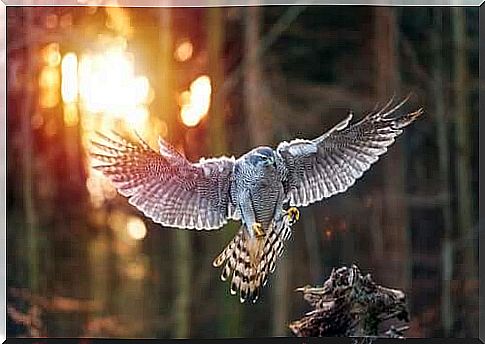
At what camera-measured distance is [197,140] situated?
173cm

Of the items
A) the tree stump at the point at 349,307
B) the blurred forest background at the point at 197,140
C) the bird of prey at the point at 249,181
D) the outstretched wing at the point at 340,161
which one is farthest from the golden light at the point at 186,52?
the tree stump at the point at 349,307

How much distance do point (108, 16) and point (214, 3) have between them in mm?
199

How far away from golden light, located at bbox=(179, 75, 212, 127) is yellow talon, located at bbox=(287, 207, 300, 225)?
0.79 ft

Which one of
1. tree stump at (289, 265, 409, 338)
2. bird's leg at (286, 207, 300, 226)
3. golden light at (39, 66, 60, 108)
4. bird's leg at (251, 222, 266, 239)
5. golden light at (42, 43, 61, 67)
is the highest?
golden light at (42, 43, 61, 67)

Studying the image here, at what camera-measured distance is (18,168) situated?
5.70 feet

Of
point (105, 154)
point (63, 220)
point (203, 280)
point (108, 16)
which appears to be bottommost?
point (203, 280)

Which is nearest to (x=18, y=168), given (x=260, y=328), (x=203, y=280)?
(x=203, y=280)

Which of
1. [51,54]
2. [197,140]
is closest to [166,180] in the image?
[197,140]

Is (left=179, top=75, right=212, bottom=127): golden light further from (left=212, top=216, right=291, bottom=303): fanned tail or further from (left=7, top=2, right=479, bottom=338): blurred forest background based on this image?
(left=212, top=216, right=291, bottom=303): fanned tail

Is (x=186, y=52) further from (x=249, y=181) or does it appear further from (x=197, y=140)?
(x=249, y=181)

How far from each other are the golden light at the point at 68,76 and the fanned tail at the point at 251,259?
0.41m

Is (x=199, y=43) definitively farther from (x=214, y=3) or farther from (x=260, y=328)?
(x=260, y=328)

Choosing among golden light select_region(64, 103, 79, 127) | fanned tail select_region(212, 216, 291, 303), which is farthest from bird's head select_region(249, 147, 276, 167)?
golden light select_region(64, 103, 79, 127)

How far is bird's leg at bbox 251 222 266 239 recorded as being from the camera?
1.74 meters
